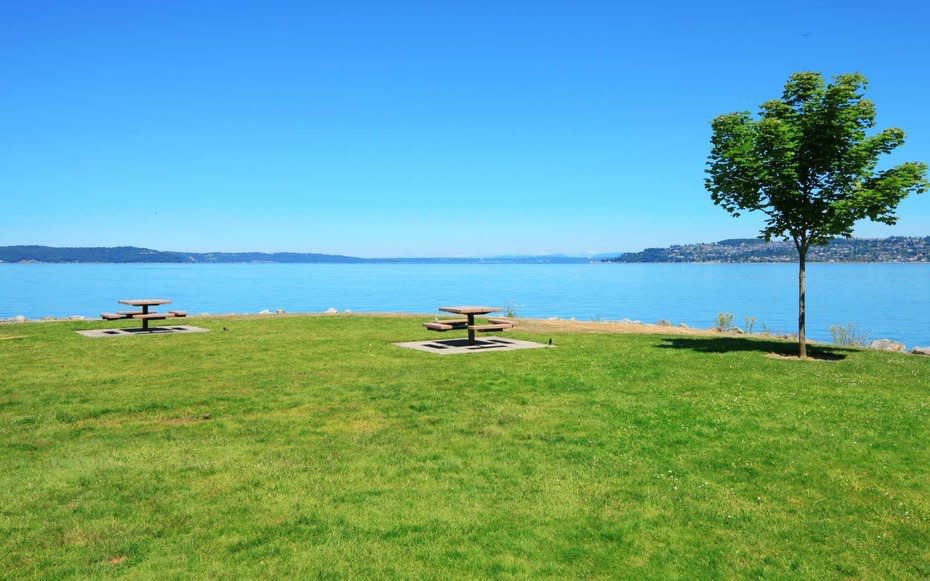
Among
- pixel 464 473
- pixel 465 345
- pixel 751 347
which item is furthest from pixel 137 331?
pixel 751 347

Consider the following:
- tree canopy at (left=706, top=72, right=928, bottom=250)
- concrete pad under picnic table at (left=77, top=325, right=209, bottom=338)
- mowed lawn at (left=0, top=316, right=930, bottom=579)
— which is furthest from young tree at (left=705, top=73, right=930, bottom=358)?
concrete pad under picnic table at (left=77, top=325, right=209, bottom=338)

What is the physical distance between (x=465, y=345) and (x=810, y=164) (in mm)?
12452

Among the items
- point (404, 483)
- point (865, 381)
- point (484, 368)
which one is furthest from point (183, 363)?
point (865, 381)

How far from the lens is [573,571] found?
6004 millimetres

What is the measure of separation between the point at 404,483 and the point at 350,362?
9770 millimetres

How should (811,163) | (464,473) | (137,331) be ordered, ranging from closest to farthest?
(464,473) < (811,163) < (137,331)

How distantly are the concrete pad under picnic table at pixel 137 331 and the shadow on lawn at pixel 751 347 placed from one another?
18.8m

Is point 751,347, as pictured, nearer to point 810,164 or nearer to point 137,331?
point 810,164

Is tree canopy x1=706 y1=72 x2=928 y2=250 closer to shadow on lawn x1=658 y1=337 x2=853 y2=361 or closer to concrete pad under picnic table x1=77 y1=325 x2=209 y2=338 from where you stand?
shadow on lawn x1=658 y1=337 x2=853 y2=361

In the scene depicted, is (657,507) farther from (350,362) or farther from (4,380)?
(4,380)

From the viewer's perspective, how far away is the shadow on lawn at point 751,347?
1992 cm

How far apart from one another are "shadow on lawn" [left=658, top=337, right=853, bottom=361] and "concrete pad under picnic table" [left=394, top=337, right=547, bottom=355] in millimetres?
4858

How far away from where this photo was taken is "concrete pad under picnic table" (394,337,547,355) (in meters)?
20.0

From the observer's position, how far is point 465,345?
21.3 meters
